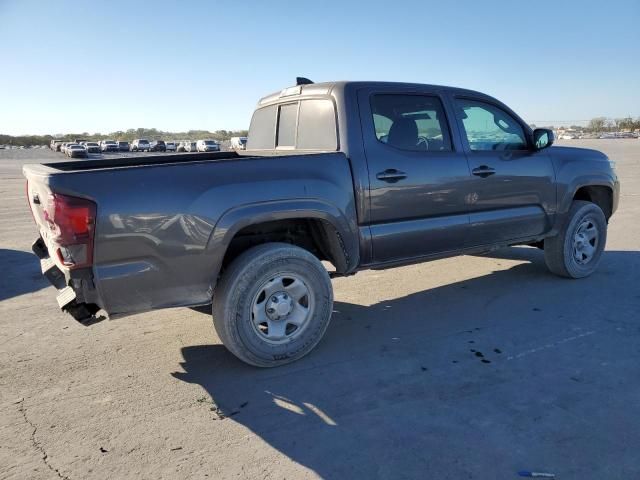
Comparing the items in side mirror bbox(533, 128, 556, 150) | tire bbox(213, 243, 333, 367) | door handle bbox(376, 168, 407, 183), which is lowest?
tire bbox(213, 243, 333, 367)

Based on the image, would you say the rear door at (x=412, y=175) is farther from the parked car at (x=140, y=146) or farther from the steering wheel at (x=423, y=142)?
the parked car at (x=140, y=146)

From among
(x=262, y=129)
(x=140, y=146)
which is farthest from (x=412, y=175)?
(x=140, y=146)

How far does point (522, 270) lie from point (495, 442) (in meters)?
3.68

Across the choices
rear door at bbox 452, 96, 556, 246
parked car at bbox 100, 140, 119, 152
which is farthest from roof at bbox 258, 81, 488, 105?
parked car at bbox 100, 140, 119, 152

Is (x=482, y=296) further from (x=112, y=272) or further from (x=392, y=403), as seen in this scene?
(x=112, y=272)

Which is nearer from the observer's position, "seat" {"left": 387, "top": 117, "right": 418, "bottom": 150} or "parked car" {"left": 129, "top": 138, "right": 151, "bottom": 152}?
"seat" {"left": 387, "top": 117, "right": 418, "bottom": 150}

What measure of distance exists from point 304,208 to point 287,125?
1465 millimetres

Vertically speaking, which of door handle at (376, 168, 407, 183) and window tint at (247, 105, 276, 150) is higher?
window tint at (247, 105, 276, 150)

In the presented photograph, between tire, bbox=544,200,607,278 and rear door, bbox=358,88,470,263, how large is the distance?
153cm

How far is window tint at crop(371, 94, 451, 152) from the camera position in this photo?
13.5ft

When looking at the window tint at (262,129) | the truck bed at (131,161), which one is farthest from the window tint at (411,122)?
the truck bed at (131,161)

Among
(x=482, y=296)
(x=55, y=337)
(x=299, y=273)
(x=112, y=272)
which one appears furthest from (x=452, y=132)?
(x=55, y=337)

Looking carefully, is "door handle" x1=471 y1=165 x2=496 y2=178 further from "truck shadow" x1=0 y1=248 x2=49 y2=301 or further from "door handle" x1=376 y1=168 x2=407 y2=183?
"truck shadow" x1=0 y1=248 x2=49 y2=301

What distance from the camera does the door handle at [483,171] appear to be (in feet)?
14.7
